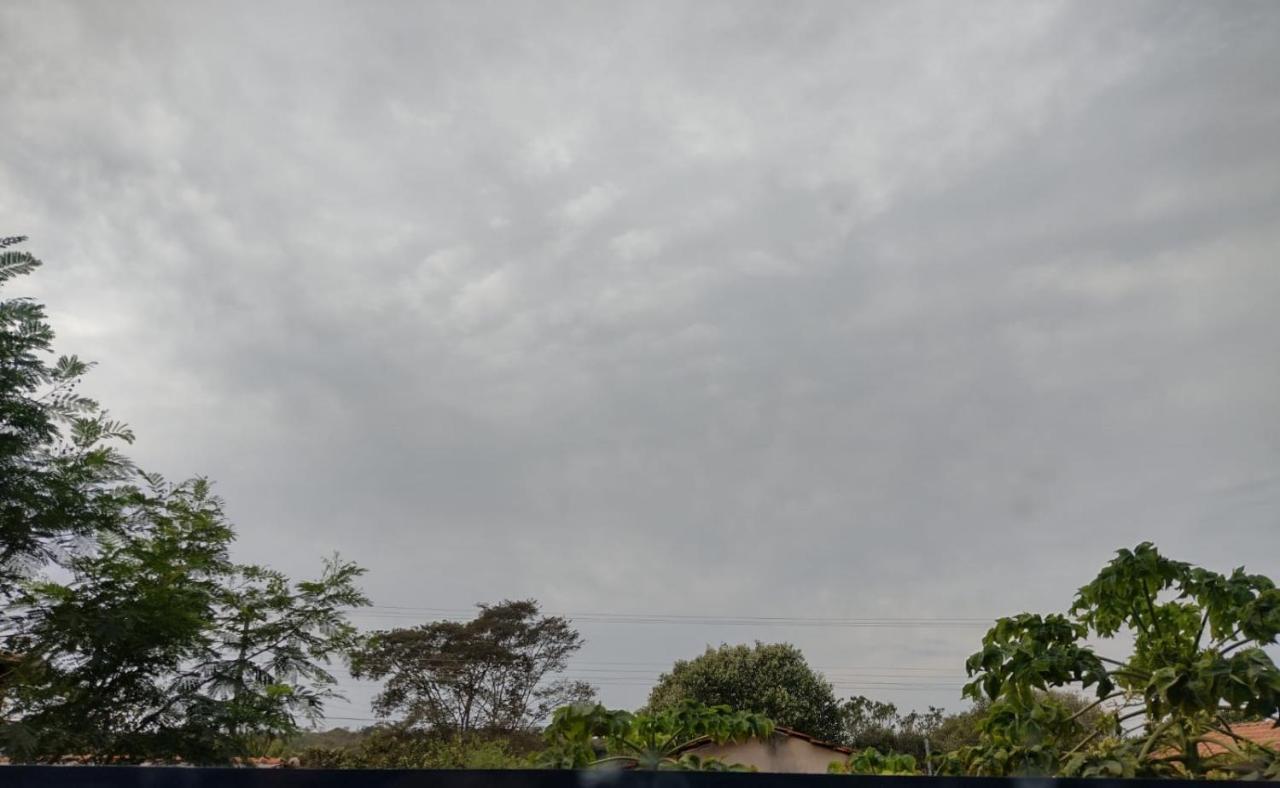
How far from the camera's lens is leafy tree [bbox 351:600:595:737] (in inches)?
846

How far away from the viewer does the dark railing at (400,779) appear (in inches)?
35.6

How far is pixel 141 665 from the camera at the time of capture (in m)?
4.28

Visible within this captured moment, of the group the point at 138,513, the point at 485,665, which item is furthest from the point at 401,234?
the point at 485,665

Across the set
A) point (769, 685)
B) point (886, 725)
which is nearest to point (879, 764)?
point (769, 685)

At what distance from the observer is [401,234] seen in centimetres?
1213

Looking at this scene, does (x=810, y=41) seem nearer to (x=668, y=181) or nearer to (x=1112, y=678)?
(x=668, y=181)

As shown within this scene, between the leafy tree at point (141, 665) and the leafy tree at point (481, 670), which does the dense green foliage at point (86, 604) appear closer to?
the leafy tree at point (141, 665)

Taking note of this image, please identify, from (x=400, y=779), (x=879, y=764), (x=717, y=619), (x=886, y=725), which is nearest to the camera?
(x=400, y=779)

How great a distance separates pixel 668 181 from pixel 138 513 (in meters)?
7.75

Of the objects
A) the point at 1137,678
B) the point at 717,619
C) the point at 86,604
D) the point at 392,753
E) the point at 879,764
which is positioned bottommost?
the point at 392,753

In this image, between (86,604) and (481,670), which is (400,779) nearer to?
(86,604)

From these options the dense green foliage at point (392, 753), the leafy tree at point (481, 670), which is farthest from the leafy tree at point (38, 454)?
the leafy tree at point (481, 670)

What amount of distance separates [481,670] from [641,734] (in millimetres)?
22044

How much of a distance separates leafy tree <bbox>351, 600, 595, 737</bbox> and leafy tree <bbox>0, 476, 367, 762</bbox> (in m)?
16.0
